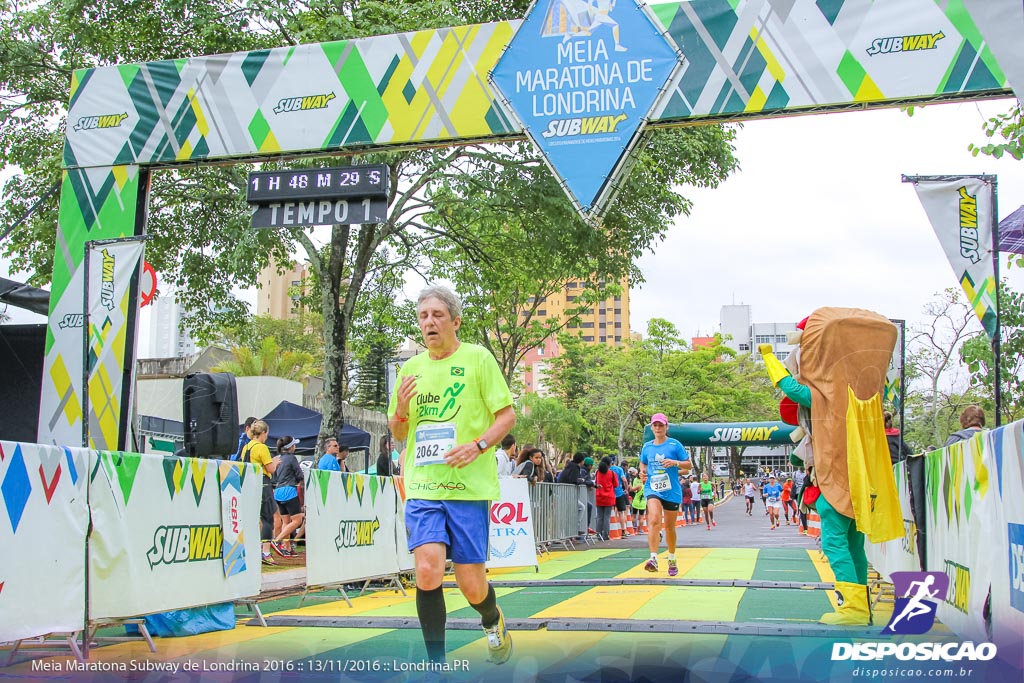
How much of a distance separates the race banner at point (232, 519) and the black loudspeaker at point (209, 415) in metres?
3.37

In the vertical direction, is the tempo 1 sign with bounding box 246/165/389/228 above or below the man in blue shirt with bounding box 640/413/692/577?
above

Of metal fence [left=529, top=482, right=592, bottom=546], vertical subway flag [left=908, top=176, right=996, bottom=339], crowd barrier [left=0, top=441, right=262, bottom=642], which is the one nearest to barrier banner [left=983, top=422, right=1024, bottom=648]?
vertical subway flag [left=908, top=176, right=996, bottom=339]

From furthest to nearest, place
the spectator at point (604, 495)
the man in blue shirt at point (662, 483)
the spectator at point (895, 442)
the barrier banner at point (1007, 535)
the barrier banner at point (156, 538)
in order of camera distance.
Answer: the spectator at point (604, 495)
the man in blue shirt at point (662, 483)
the spectator at point (895, 442)
the barrier banner at point (156, 538)
the barrier banner at point (1007, 535)

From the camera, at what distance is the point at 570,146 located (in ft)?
28.0

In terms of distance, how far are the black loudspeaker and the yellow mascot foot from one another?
6.96 metres

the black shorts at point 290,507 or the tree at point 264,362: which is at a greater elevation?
the tree at point 264,362

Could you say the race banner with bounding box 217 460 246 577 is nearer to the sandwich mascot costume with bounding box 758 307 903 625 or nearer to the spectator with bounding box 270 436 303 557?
the sandwich mascot costume with bounding box 758 307 903 625

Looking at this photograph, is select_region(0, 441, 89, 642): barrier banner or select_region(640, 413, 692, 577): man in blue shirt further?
select_region(640, 413, 692, 577): man in blue shirt

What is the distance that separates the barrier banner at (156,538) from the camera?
222 inches

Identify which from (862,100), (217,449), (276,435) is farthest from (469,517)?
(276,435)

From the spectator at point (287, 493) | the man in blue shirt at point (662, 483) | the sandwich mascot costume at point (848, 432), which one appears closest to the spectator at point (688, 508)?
the spectator at point (287, 493)

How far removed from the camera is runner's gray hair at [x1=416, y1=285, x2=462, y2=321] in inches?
189

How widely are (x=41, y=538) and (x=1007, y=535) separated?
4923 mm

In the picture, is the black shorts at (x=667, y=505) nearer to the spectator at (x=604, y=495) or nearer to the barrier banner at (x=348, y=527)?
the barrier banner at (x=348, y=527)
